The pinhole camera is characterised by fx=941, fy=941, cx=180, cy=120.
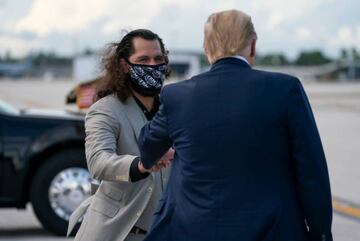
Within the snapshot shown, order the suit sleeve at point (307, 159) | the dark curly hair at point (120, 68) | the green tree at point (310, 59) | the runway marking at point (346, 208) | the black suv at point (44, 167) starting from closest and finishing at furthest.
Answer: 1. the suit sleeve at point (307, 159)
2. the dark curly hair at point (120, 68)
3. the black suv at point (44, 167)
4. the runway marking at point (346, 208)
5. the green tree at point (310, 59)

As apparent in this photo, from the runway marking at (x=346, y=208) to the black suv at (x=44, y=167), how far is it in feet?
10.1

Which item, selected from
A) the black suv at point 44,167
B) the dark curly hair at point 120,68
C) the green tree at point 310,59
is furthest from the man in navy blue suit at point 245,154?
the green tree at point 310,59

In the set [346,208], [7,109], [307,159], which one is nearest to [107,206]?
[307,159]

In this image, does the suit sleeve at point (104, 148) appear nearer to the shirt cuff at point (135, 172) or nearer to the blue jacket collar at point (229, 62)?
the shirt cuff at point (135, 172)

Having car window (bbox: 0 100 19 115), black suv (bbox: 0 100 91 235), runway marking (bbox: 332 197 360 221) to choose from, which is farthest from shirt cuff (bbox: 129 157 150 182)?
runway marking (bbox: 332 197 360 221)

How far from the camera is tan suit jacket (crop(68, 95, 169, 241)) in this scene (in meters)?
3.81

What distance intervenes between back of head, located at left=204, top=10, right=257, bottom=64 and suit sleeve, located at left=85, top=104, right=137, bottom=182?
72 centimetres

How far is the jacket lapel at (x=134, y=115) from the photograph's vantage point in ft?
12.7

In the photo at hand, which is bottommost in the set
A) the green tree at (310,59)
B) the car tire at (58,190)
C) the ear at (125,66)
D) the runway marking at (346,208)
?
the green tree at (310,59)

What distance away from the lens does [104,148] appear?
12.1 ft

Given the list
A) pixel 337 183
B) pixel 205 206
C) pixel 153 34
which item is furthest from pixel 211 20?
pixel 337 183

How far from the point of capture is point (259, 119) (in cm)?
295

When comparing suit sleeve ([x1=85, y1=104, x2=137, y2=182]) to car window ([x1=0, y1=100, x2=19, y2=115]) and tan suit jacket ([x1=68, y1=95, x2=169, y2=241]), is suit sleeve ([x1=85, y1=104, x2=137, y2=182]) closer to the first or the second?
tan suit jacket ([x1=68, y1=95, x2=169, y2=241])

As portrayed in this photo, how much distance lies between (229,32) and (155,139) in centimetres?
45
